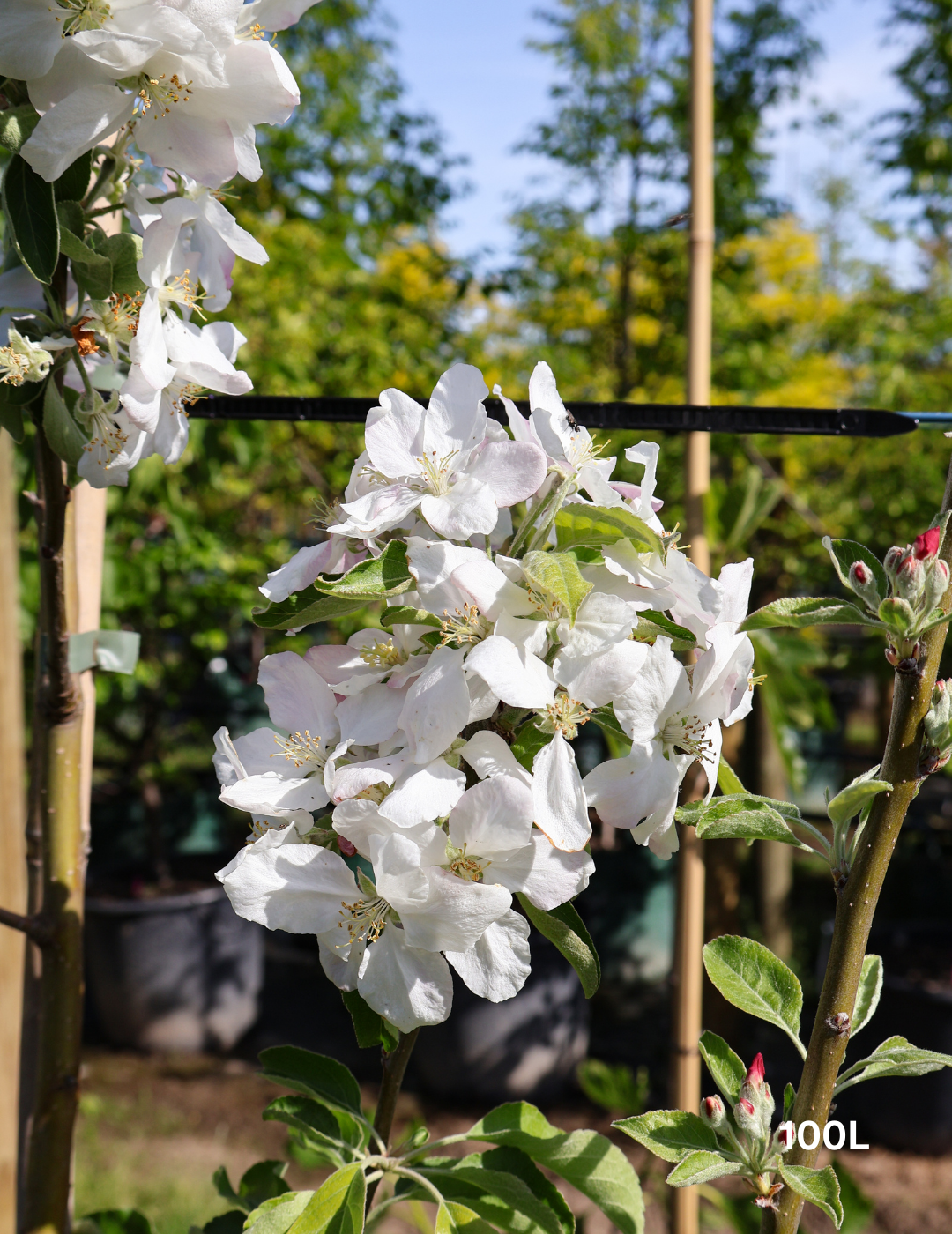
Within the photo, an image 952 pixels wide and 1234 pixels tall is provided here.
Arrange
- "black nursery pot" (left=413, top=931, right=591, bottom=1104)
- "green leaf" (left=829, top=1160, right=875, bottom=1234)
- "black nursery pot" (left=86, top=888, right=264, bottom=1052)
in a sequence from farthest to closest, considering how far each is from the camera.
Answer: "black nursery pot" (left=86, top=888, right=264, bottom=1052) → "black nursery pot" (left=413, top=931, right=591, bottom=1104) → "green leaf" (left=829, top=1160, right=875, bottom=1234)

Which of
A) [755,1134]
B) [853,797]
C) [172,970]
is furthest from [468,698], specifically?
[172,970]

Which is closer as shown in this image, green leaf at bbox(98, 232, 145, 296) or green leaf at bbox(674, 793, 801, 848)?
green leaf at bbox(674, 793, 801, 848)

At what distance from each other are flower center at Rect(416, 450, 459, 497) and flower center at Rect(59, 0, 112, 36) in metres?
0.36

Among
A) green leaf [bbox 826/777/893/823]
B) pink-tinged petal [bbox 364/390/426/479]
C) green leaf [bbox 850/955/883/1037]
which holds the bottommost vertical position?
green leaf [bbox 850/955/883/1037]

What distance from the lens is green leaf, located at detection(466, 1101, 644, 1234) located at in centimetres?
78

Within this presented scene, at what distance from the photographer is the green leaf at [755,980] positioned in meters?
0.71

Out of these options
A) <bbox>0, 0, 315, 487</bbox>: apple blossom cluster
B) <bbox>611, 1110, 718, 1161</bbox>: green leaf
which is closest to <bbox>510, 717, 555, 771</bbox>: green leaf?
<bbox>611, 1110, 718, 1161</bbox>: green leaf

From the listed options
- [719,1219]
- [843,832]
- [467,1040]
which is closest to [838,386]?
[467,1040]

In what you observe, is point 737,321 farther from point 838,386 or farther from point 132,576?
point 132,576

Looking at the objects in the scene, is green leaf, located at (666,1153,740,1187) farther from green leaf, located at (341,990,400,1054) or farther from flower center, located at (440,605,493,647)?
flower center, located at (440,605,493,647)

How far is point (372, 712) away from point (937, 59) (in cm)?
430

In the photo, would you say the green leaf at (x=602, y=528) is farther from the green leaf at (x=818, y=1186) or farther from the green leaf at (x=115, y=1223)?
the green leaf at (x=115, y=1223)

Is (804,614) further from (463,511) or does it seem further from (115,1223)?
(115,1223)

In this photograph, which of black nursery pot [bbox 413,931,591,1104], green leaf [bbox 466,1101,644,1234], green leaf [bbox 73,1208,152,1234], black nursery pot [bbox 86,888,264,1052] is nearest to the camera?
green leaf [bbox 466,1101,644,1234]
